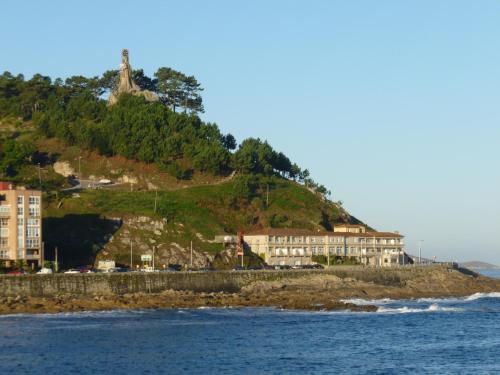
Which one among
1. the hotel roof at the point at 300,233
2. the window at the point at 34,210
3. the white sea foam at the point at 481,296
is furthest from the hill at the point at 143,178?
the white sea foam at the point at 481,296

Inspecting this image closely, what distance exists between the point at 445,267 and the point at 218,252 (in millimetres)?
38775

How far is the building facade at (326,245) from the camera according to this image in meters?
150

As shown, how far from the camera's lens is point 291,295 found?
123625 mm

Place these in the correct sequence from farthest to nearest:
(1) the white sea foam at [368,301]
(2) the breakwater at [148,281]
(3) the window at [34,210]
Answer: (3) the window at [34,210] → (1) the white sea foam at [368,301] → (2) the breakwater at [148,281]

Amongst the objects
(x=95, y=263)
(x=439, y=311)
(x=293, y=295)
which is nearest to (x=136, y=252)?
(x=95, y=263)

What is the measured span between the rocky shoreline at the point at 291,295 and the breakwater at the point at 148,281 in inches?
47.3

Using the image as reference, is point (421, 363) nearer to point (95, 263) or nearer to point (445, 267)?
point (95, 263)

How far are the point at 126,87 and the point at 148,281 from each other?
270 feet

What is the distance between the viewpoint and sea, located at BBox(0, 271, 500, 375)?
68.1 meters

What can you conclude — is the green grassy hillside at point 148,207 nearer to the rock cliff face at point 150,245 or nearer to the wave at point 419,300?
the rock cliff face at point 150,245

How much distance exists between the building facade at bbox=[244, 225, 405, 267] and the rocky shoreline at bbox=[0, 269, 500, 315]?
1334 cm

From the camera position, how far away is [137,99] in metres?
182

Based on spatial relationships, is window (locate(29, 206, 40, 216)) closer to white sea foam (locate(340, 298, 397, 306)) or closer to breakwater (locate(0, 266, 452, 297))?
breakwater (locate(0, 266, 452, 297))

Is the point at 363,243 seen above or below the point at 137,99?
below
